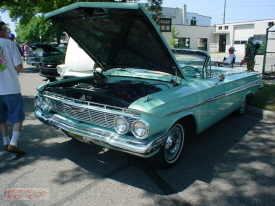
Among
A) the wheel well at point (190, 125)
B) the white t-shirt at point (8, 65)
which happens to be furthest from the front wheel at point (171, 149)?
the white t-shirt at point (8, 65)

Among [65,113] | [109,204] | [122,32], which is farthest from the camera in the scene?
[122,32]

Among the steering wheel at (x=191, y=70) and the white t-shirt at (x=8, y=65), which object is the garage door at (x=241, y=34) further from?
the white t-shirt at (x=8, y=65)

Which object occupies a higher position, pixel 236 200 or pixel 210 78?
pixel 210 78

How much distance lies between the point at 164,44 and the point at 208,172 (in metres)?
1.75

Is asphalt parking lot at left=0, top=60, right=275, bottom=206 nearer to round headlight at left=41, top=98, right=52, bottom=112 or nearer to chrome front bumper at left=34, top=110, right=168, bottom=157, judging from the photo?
chrome front bumper at left=34, top=110, right=168, bottom=157

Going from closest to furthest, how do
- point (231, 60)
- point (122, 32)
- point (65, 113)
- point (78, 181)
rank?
point (78, 181), point (65, 113), point (122, 32), point (231, 60)

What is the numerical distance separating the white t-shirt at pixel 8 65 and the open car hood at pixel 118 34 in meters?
0.80

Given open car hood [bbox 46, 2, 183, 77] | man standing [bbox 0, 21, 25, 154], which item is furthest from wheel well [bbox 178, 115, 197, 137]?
man standing [bbox 0, 21, 25, 154]

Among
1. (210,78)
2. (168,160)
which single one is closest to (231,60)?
(210,78)

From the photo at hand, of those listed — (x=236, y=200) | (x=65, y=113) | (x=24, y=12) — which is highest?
(x=24, y=12)

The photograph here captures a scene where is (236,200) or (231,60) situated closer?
(236,200)

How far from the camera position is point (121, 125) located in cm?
300

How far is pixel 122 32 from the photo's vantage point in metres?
4.00

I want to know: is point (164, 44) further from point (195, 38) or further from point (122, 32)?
point (195, 38)
